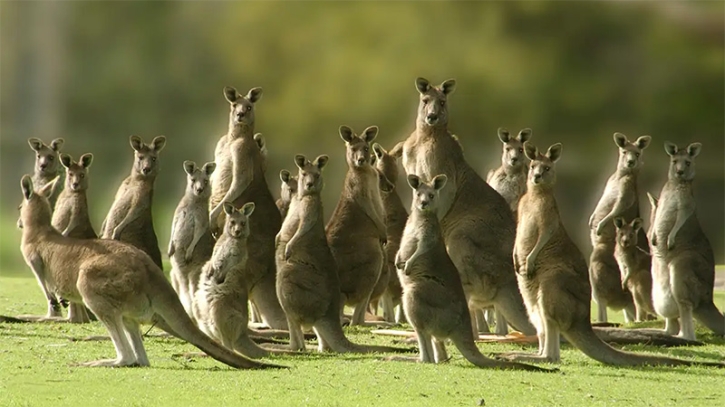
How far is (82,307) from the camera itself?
11133 mm

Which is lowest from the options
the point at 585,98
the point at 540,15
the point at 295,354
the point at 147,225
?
the point at 295,354

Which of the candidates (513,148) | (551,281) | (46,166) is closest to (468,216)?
(551,281)

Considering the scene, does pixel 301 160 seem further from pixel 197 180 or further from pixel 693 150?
pixel 693 150

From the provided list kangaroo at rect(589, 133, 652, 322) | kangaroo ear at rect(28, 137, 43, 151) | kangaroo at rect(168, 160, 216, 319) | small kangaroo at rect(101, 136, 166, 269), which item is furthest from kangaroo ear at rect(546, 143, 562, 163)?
kangaroo ear at rect(28, 137, 43, 151)

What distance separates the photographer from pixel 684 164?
1140 centimetres

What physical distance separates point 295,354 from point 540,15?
Result: 9961 mm

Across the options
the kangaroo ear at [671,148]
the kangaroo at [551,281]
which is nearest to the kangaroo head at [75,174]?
the kangaroo at [551,281]

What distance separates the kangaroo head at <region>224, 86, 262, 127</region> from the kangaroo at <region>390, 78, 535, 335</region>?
4.65 ft

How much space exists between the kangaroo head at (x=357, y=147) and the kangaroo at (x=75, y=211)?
217 cm

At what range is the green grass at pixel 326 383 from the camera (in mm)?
7336

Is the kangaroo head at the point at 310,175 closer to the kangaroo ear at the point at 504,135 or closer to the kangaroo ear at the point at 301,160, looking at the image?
the kangaroo ear at the point at 301,160

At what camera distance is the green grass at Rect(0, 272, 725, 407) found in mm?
7336

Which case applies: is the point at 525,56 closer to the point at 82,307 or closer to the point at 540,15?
the point at 540,15

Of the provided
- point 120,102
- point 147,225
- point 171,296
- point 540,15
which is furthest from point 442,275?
point 120,102
